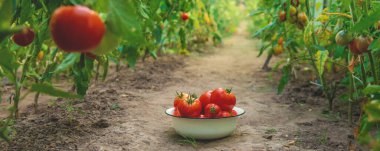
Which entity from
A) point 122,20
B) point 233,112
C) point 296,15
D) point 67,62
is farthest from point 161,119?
point 122,20

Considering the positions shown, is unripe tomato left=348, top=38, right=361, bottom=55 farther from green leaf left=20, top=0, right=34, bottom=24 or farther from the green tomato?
green leaf left=20, top=0, right=34, bottom=24

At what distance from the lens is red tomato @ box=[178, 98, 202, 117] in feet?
7.93

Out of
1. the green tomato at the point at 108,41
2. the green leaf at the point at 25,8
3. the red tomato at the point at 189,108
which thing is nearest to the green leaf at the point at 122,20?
the green tomato at the point at 108,41

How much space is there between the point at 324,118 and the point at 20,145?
6.18 ft

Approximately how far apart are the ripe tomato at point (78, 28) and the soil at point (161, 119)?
1.29m

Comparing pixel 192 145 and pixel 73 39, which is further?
pixel 192 145

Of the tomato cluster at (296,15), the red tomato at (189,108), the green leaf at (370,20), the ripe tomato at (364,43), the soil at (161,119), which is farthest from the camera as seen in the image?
the tomato cluster at (296,15)

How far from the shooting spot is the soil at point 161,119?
2.31 m

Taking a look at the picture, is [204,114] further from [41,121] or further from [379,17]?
[379,17]

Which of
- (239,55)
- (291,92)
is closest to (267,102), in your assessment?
(291,92)

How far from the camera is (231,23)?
11250 millimetres

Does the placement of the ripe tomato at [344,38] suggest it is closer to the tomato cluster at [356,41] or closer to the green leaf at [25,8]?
the tomato cluster at [356,41]

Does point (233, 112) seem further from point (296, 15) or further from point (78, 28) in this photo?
point (78, 28)

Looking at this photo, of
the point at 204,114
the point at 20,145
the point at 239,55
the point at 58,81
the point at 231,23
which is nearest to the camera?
the point at 20,145
